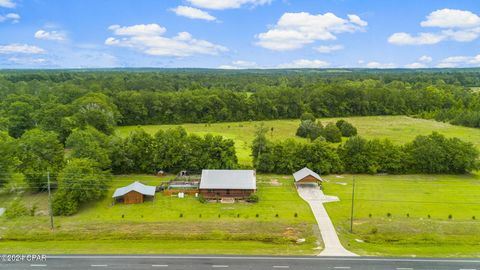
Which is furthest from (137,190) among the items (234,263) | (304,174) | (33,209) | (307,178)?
(307,178)

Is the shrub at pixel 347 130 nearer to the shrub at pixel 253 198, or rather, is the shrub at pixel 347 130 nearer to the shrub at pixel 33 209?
the shrub at pixel 253 198

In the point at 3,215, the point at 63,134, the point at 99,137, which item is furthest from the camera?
the point at 63,134

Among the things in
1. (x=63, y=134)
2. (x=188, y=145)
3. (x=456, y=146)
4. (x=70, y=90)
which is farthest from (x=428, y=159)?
(x=70, y=90)

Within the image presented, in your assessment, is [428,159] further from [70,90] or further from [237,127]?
[70,90]

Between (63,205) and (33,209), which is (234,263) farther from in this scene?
(33,209)

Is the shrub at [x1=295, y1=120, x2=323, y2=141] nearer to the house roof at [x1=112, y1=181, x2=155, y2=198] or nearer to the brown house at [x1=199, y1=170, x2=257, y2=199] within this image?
the brown house at [x1=199, y1=170, x2=257, y2=199]

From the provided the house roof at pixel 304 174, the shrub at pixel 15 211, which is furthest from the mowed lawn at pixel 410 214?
the shrub at pixel 15 211
